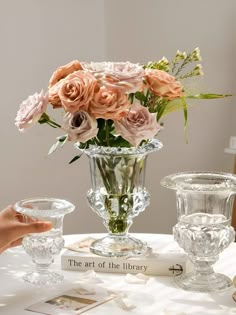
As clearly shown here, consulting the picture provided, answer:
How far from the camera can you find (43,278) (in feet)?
5.45

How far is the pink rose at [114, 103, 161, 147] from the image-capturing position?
1651 mm

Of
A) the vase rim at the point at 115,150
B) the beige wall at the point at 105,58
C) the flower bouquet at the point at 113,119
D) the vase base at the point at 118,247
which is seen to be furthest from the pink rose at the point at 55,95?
the beige wall at the point at 105,58

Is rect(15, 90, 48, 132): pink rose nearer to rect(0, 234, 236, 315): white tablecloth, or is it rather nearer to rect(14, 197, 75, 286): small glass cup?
rect(14, 197, 75, 286): small glass cup

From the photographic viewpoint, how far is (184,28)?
10.2 feet

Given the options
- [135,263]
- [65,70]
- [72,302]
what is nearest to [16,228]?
[72,302]

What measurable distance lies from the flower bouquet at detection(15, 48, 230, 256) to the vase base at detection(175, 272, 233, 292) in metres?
0.18

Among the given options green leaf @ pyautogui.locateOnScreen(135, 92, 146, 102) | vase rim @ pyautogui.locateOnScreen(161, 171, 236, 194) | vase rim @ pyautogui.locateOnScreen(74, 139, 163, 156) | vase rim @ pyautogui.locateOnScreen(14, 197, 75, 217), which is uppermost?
green leaf @ pyautogui.locateOnScreen(135, 92, 146, 102)

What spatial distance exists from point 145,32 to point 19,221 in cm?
170

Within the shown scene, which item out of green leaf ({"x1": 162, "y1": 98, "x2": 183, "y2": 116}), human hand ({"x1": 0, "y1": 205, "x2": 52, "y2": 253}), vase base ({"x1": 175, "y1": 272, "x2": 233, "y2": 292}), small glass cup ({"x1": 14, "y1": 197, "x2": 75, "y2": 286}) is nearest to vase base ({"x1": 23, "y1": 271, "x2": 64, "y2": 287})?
small glass cup ({"x1": 14, "y1": 197, "x2": 75, "y2": 286})

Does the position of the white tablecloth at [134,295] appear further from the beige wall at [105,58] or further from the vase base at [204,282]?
the beige wall at [105,58]

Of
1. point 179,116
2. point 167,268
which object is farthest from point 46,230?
point 179,116

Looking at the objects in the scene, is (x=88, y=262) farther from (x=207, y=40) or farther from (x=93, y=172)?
(x=207, y=40)

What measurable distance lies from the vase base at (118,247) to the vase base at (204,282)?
16 centimetres

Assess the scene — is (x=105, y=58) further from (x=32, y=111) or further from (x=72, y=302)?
(x=72, y=302)
